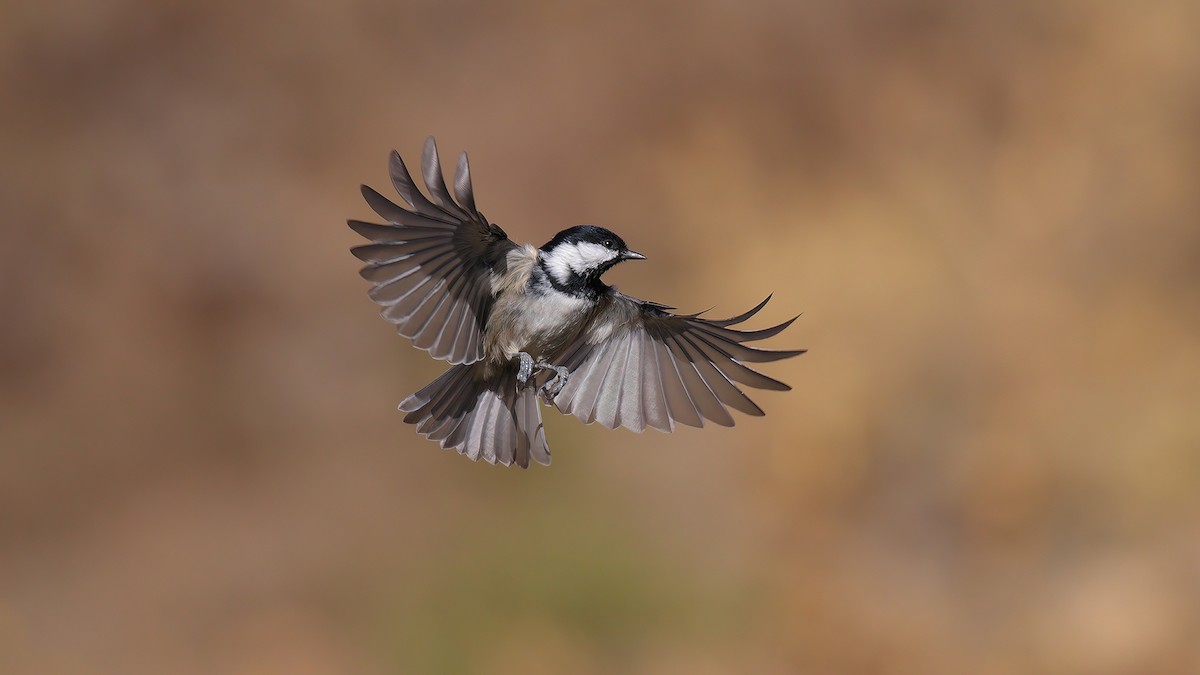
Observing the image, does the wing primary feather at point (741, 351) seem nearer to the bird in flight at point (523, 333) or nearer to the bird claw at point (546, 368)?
the bird in flight at point (523, 333)

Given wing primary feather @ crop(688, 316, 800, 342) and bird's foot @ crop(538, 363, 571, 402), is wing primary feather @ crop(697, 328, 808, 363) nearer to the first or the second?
wing primary feather @ crop(688, 316, 800, 342)

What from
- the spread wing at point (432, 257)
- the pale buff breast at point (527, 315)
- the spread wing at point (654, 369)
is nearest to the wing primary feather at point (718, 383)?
the spread wing at point (654, 369)

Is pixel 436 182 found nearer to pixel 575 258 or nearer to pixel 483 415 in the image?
pixel 575 258

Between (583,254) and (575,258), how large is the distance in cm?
2

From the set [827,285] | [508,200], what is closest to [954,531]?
[827,285]

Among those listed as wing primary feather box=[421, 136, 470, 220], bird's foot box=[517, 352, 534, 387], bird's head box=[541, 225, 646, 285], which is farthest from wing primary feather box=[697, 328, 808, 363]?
wing primary feather box=[421, 136, 470, 220]

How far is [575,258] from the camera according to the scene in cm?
184

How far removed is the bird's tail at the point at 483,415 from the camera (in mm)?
2000

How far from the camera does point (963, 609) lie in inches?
216

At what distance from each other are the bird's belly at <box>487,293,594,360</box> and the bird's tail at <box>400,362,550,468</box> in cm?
9

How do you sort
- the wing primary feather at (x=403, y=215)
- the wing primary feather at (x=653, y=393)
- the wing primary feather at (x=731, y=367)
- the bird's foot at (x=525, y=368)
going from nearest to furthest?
the wing primary feather at (x=403, y=215) → the bird's foot at (x=525, y=368) → the wing primary feather at (x=731, y=367) → the wing primary feather at (x=653, y=393)

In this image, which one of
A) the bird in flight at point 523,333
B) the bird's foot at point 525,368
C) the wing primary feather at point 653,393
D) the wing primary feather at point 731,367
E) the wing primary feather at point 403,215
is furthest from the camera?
the wing primary feather at point 653,393

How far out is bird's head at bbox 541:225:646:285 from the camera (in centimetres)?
182

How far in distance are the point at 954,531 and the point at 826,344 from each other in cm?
116
